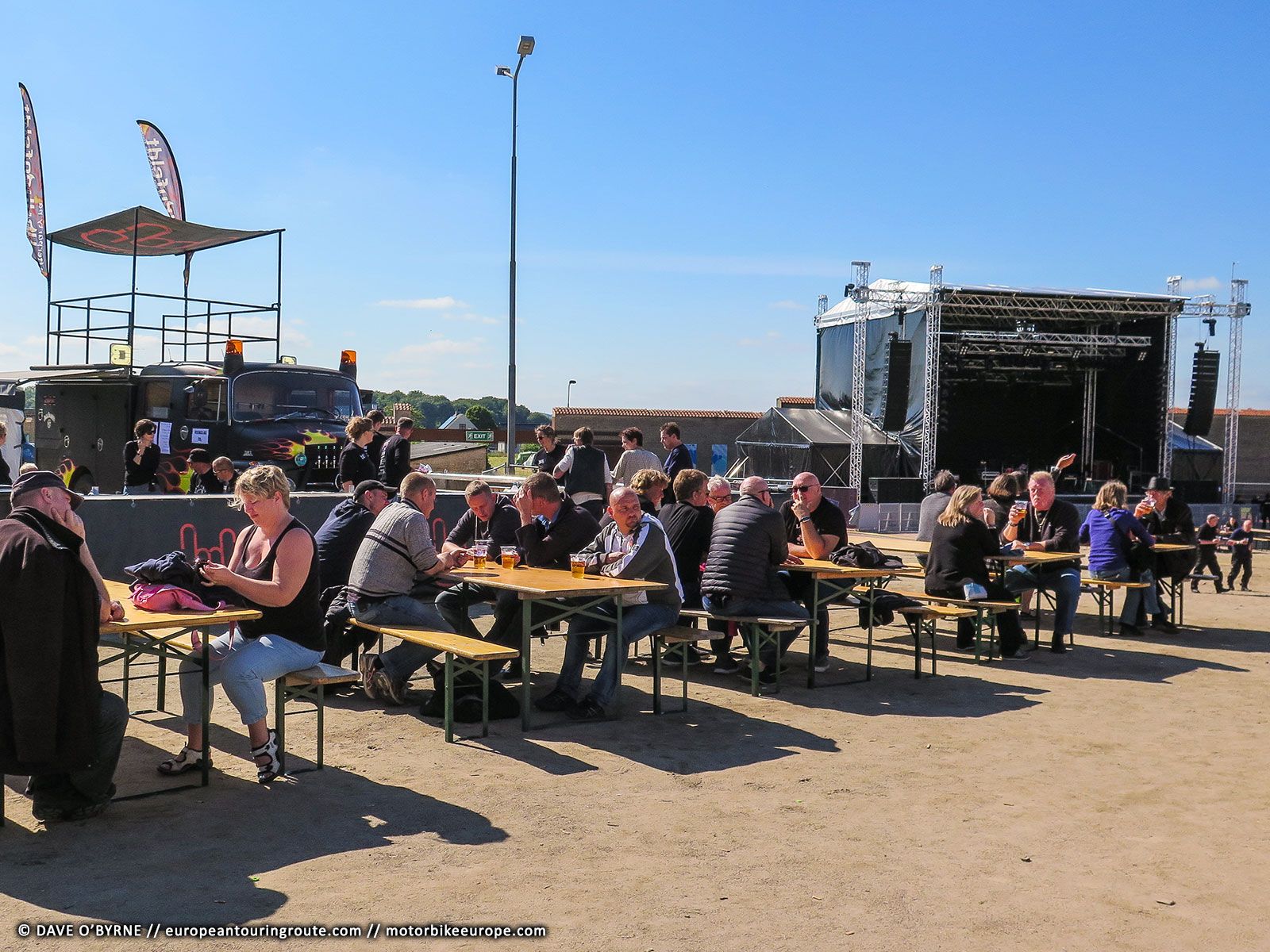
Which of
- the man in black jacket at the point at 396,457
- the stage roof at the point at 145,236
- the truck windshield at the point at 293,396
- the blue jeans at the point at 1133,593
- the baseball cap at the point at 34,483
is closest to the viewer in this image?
the baseball cap at the point at 34,483

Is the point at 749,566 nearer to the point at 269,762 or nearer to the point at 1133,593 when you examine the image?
the point at 269,762

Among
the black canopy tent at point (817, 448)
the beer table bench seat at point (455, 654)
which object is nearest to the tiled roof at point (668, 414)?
the black canopy tent at point (817, 448)

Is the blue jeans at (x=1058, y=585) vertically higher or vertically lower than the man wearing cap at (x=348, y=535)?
lower

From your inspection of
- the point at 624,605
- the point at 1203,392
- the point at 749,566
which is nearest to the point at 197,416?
the point at 624,605

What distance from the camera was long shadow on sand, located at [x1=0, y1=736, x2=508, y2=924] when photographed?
3912 millimetres

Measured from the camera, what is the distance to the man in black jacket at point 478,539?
7.45 metres

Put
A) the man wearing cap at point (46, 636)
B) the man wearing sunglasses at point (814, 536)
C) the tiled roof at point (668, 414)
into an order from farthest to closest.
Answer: the tiled roof at point (668, 414) < the man wearing sunglasses at point (814, 536) < the man wearing cap at point (46, 636)

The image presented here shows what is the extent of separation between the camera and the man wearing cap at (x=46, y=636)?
4.25m

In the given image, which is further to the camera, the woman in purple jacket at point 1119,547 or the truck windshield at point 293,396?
the truck windshield at point 293,396

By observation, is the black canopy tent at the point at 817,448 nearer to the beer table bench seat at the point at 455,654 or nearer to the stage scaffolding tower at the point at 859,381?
the stage scaffolding tower at the point at 859,381

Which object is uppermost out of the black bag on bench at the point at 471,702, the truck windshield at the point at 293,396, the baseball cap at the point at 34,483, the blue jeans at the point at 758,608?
the truck windshield at the point at 293,396

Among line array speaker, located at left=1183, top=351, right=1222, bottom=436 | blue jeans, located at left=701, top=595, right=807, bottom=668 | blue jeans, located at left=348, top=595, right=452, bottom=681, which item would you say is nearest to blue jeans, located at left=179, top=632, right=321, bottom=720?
blue jeans, located at left=348, top=595, right=452, bottom=681

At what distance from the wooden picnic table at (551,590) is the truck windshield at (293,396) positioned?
24.7 feet

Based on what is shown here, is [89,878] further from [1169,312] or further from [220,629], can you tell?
[1169,312]
